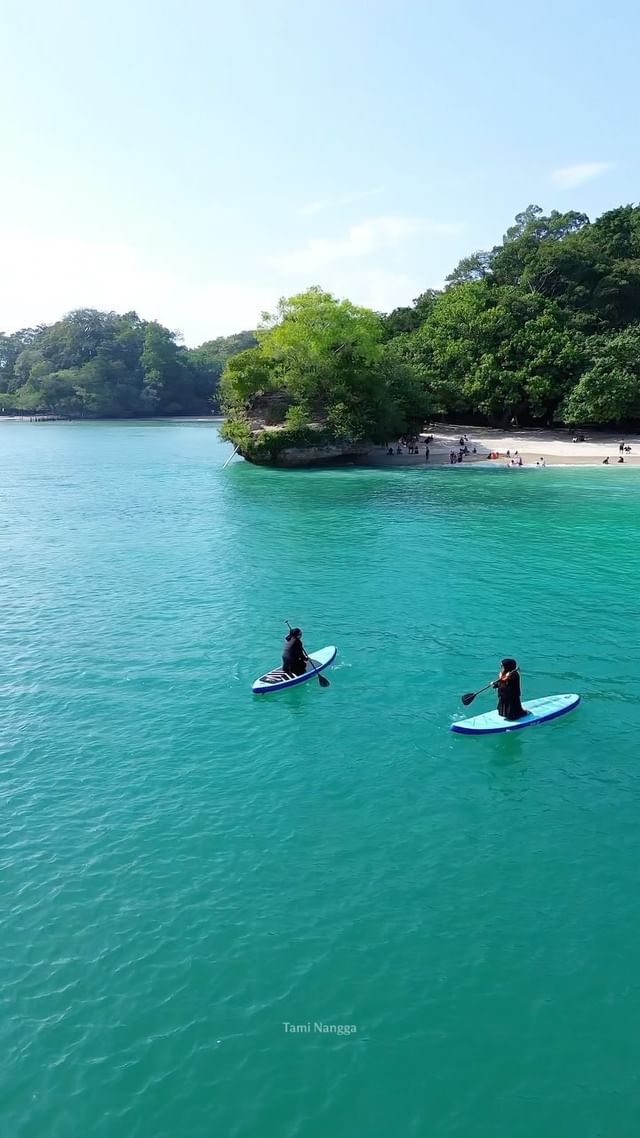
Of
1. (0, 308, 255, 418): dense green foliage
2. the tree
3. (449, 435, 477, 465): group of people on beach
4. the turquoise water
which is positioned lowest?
the turquoise water

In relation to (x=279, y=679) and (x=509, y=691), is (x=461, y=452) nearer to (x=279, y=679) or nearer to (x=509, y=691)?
(x=279, y=679)

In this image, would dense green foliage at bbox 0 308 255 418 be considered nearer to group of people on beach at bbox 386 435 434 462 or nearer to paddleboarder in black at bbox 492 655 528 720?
group of people on beach at bbox 386 435 434 462

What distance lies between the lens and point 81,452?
89312 mm

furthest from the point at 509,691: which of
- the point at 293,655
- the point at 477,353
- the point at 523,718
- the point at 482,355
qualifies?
the point at 477,353

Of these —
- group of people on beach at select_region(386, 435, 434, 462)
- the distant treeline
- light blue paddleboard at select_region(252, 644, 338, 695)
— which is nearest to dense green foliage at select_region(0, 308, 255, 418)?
the distant treeline

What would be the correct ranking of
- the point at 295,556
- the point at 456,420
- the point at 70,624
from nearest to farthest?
the point at 70,624 < the point at 295,556 < the point at 456,420

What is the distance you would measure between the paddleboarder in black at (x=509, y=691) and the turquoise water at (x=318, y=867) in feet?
1.97

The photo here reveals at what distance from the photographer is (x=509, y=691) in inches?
666

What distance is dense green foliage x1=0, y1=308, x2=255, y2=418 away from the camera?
150 metres

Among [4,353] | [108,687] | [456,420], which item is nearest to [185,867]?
[108,687]

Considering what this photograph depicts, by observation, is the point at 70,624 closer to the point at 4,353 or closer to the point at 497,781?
the point at 497,781

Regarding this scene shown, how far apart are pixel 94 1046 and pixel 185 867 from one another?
3.41 metres

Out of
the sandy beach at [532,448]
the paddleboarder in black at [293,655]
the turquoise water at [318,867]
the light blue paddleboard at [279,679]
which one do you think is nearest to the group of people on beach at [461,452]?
the sandy beach at [532,448]

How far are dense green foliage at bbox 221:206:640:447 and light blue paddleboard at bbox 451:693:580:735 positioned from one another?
45.5m
